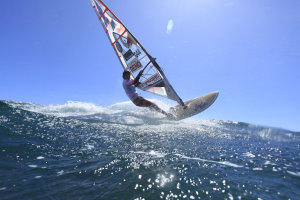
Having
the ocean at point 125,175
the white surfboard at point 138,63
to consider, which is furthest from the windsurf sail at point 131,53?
the ocean at point 125,175

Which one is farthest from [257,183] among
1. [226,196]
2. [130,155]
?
[130,155]

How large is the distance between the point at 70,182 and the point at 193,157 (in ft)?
15.0

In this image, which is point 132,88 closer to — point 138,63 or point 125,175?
point 138,63

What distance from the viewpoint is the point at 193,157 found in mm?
6660

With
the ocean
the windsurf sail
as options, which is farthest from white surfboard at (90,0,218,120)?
the ocean

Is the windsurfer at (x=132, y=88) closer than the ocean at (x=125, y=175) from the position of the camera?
No

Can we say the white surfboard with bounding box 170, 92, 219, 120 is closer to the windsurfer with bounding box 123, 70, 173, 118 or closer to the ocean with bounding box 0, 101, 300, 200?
the windsurfer with bounding box 123, 70, 173, 118

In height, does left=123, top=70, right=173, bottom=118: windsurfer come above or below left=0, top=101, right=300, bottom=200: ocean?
above

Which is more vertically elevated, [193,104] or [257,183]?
[193,104]

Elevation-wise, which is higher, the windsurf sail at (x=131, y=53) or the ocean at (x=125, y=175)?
the windsurf sail at (x=131, y=53)

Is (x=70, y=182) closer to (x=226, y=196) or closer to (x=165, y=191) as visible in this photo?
(x=165, y=191)

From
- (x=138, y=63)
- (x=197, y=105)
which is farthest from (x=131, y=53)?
(x=197, y=105)

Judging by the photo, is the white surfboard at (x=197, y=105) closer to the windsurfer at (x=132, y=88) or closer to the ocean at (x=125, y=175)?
the windsurfer at (x=132, y=88)

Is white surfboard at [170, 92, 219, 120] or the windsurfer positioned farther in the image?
white surfboard at [170, 92, 219, 120]
